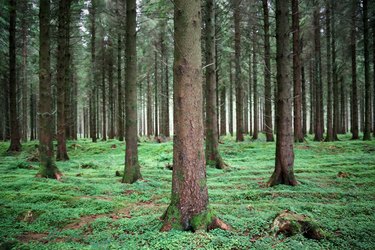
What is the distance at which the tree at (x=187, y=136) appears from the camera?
4531 millimetres

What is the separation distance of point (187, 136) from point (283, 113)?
438cm

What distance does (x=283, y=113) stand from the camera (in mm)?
7879

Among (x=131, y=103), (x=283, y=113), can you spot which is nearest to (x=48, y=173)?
(x=131, y=103)

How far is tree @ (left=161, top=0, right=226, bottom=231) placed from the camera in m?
4.53

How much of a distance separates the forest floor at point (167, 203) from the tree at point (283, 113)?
1.43 ft

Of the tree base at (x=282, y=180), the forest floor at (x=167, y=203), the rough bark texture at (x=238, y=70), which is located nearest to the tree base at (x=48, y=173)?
the forest floor at (x=167, y=203)

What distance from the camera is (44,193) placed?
23.6ft

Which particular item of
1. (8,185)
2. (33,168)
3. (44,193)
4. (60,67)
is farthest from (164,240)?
(60,67)

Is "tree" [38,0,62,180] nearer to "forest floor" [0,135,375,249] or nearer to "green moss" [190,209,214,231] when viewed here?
"forest floor" [0,135,375,249]

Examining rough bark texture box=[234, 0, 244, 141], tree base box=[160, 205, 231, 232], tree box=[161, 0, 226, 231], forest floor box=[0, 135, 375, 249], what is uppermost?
rough bark texture box=[234, 0, 244, 141]

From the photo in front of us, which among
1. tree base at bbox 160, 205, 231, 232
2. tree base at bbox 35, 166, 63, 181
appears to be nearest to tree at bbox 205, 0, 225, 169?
tree base at bbox 35, 166, 63, 181

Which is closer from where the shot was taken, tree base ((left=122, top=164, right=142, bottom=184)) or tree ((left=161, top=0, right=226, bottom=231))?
tree ((left=161, top=0, right=226, bottom=231))

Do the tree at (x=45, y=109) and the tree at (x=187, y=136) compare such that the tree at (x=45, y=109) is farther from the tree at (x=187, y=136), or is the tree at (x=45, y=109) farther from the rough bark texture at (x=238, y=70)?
the rough bark texture at (x=238, y=70)

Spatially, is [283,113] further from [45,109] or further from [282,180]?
[45,109]
